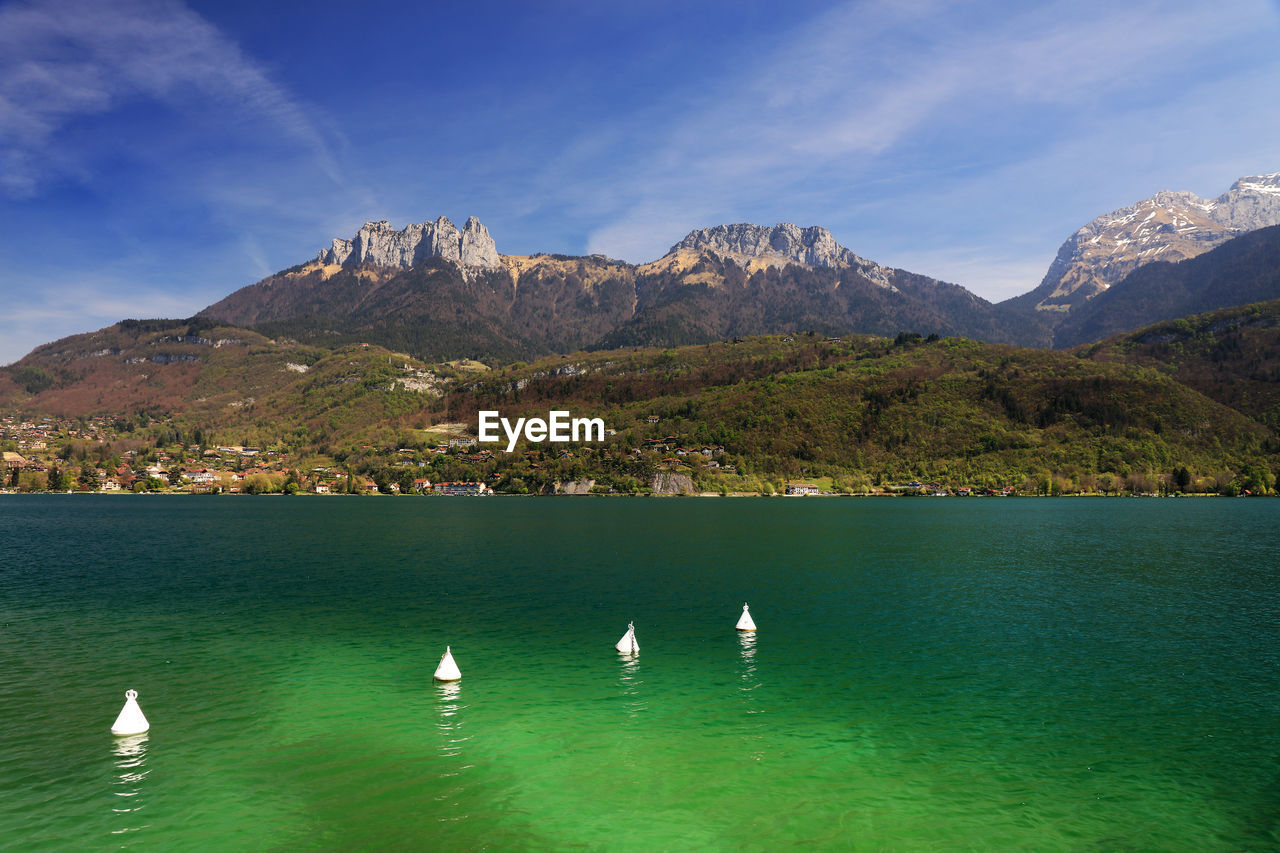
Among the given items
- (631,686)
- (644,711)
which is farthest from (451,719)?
(631,686)

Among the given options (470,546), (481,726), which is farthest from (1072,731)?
(470,546)

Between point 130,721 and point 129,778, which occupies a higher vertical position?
point 130,721

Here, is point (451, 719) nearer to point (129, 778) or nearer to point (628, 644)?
point (129, 778)

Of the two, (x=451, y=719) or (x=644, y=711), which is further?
(x=644, y=711)

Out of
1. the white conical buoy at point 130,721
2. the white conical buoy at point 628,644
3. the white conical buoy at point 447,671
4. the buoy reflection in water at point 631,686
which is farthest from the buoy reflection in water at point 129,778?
the white conical buoy at point 628,644

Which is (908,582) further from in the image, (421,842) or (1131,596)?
(421,842)

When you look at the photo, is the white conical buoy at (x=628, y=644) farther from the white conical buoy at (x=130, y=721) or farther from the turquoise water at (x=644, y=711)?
the white conical buoy at (x=130, y=721)

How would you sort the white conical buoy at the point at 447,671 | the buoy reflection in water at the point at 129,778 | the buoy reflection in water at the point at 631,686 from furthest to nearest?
the white conical buoy at the point at 447,671, the buoy reflection in water at the point at 631,686, the buoy reflection in water at the point at 129,778
